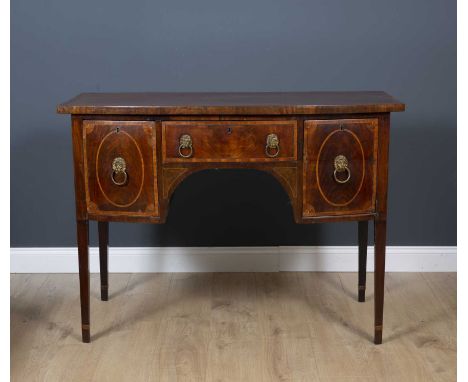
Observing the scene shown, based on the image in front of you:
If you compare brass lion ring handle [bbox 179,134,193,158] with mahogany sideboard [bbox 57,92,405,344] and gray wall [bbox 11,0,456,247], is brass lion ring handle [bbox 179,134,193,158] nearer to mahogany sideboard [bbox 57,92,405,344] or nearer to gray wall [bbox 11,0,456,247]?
mahogany sideboard [bbox 57,92,405,344]

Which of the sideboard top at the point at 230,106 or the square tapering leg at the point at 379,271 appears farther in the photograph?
the square tapering leg at the point at 379,271

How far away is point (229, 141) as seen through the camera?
8.81 ft

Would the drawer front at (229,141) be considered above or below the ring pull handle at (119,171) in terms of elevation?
above

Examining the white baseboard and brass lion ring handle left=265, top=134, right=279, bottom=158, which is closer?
brass lion ring handle left=265, top=134, right=279, bottom=158

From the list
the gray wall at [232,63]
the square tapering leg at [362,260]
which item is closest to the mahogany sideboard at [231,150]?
the square tapering leg at [362,260]

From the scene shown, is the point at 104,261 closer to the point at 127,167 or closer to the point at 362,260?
the point at 127,167

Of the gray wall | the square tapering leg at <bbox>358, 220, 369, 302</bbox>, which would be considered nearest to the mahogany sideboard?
the square tapering leg at <bbox>358, 220, 369, 302</bbox>

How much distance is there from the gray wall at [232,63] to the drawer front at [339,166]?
740 mm

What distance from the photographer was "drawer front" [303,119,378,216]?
8.81 feet

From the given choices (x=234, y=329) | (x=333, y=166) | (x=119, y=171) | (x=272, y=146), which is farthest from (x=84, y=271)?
(x=333, y=166)

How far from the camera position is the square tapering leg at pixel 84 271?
2800 mm

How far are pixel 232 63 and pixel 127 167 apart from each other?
0.88 metres

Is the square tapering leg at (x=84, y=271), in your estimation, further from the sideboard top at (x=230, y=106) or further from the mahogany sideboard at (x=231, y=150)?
the sideboard top at (x=230, y=106)

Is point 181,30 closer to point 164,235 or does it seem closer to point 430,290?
point 164,235
